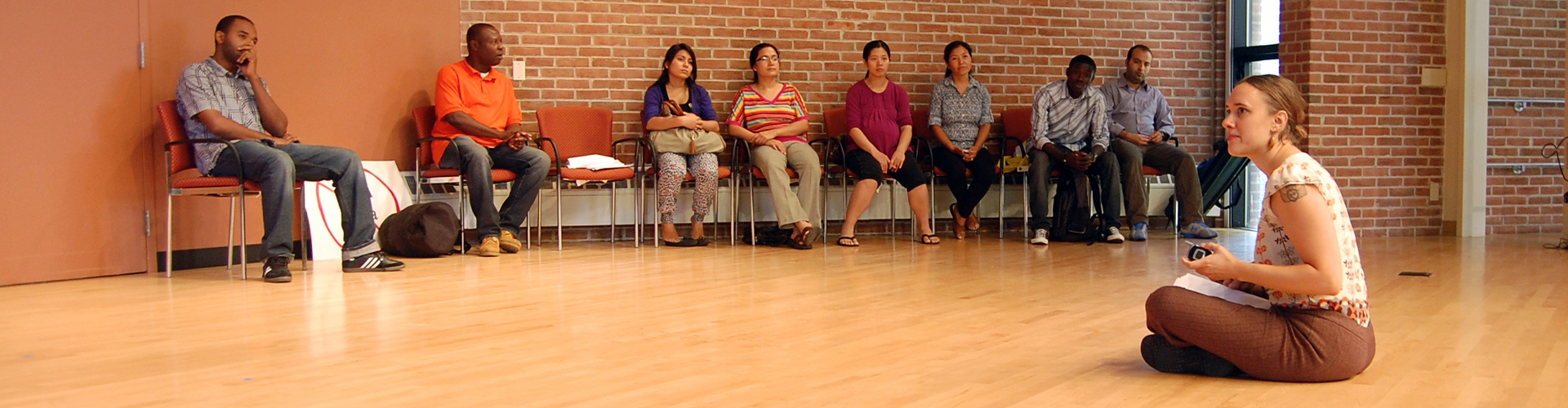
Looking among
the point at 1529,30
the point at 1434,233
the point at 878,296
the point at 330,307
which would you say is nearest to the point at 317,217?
the point at 330,307

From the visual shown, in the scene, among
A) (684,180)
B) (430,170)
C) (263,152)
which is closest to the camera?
(263,152)

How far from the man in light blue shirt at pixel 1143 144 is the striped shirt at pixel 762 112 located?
1.95 m

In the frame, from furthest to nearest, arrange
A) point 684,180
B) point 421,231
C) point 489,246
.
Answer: point 684,180
point 489,246
point 421,231

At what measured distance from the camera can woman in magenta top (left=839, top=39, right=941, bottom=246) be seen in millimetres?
6770

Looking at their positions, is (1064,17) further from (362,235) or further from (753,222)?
(362,235)

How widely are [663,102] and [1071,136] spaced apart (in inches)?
94.9

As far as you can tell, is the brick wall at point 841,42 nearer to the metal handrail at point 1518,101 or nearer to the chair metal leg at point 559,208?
the chair metal leg at point 559,208

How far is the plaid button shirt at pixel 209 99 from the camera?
16.0 ft

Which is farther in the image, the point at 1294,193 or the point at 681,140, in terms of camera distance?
the point at 681,140

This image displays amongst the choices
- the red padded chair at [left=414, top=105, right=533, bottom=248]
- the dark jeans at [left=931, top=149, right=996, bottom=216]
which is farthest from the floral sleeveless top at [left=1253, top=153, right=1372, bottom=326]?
the dark jeans at [left=931, top=149, right=996, bottom=216]

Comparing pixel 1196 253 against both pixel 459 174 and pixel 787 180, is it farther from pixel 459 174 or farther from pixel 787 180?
pixel 459 174

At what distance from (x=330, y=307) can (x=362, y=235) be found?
52.6 inches

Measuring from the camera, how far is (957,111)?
23.5 feet

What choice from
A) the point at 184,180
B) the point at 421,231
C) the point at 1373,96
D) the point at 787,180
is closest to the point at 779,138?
the point at 787,180
